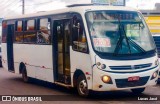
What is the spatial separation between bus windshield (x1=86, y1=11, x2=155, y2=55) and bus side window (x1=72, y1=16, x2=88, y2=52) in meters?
0.32

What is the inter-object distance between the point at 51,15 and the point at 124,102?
4989 millimetres

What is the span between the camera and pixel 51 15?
630 inches

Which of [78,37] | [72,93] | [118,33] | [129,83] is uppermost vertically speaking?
[118,33]

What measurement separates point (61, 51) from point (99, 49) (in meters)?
2.49

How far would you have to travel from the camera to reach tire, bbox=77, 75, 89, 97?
1331 cm

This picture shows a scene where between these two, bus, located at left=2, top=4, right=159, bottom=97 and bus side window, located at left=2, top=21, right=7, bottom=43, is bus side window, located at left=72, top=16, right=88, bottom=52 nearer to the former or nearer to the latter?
bus, located at left=2, top=4, right=159, bottom=97

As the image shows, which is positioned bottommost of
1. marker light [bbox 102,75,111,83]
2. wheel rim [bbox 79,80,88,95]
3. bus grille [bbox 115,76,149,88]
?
wheel rim [bbox 79,80,88,95]

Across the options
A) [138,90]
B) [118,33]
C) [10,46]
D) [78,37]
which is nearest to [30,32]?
[10,46]

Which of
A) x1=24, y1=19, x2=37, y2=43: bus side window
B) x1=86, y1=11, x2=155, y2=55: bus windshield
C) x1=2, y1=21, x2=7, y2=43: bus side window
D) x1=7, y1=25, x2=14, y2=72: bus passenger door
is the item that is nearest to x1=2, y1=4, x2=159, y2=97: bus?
x1=86, y1=11, x2=155, y2=55: bus windshield

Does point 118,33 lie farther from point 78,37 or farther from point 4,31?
point 4,31

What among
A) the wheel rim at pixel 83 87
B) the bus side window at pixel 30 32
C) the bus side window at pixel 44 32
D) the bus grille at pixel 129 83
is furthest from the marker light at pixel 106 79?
the bus side window at pixel 30 32

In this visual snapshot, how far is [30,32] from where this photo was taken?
60.2ft

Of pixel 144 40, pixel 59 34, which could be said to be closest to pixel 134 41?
pixel 144 40

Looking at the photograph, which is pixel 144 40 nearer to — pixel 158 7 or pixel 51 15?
pixel 51 15
